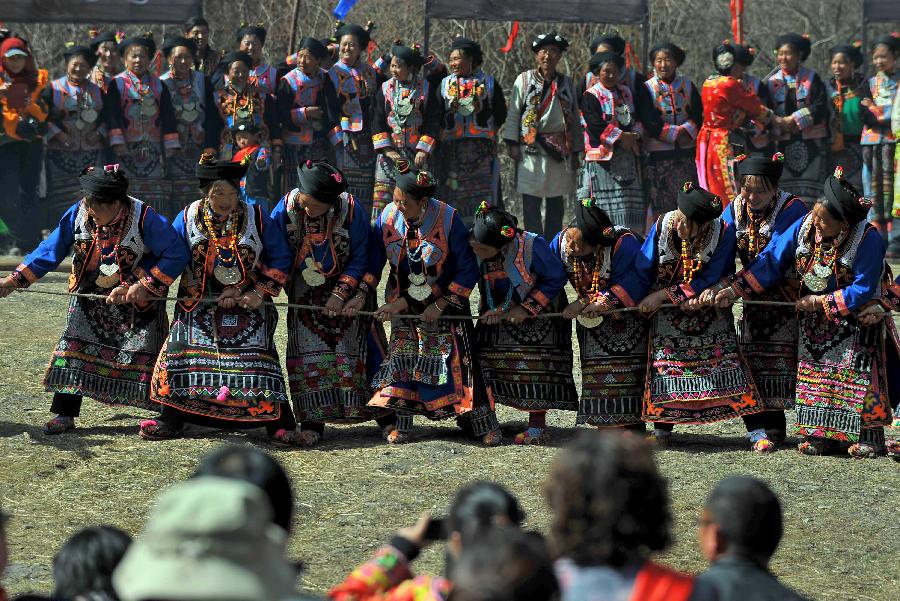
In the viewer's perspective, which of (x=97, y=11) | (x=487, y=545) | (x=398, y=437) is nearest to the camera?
(x=487, y=545)

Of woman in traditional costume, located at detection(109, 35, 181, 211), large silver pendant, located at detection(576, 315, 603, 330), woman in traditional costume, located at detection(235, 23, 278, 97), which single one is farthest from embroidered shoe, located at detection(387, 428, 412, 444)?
woman in traditional costume, located at detection(109, 35, 181, 211)

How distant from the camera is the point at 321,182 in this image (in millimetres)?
7770

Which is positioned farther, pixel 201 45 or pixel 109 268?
pixel 201 45

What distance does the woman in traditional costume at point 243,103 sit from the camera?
47.4ft

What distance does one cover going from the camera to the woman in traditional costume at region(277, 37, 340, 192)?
47.6 feet

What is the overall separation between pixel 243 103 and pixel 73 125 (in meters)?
1.59

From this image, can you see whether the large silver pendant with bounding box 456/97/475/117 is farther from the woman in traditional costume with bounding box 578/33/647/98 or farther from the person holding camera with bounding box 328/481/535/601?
the person holding camera with bounding box 328/481/535/601

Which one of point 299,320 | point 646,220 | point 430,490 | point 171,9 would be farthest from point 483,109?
point 430,490

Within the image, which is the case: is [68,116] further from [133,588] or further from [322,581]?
[133,588]

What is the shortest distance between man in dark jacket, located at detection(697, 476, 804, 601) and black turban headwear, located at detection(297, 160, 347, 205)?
14.2 ft

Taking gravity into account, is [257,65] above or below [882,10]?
below

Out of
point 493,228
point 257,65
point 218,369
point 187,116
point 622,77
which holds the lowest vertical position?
point 218,369

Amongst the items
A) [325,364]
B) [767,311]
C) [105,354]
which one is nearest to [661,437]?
[767,311]

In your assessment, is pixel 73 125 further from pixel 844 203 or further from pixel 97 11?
pixel 844 203
